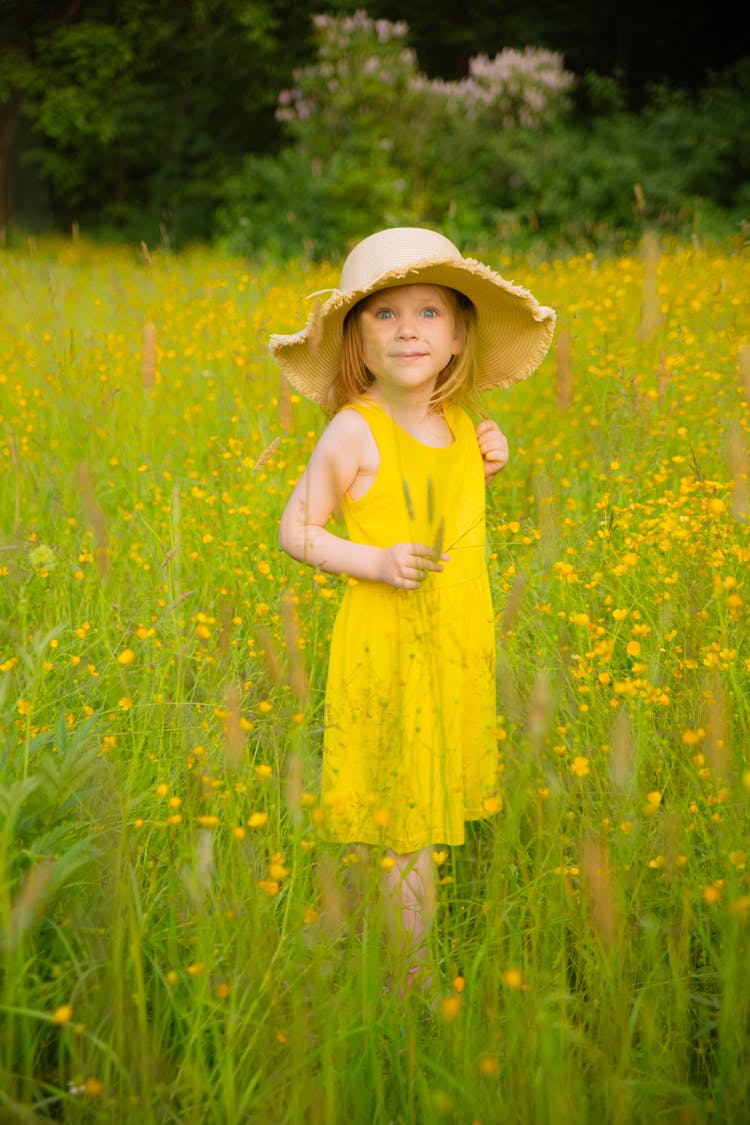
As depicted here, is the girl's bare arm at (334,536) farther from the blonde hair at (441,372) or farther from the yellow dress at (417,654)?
the blonde hair at (441,372)

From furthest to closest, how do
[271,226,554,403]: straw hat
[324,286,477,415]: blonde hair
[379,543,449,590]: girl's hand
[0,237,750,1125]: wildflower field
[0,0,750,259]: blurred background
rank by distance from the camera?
[0,0,750,259]: blurred background
[324,286,477,415]: blonde hair
[271,226,554,403]: straw hat
[379,543,449,590]: girl's hand
[0,237,750,1125]: wildflower field

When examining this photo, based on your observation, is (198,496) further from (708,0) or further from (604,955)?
(708,0)

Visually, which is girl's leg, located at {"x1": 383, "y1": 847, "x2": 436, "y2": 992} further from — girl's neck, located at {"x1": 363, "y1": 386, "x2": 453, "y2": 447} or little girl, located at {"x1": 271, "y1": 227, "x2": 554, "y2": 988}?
girl's neck, located at {"x1": 363, "y1": 386, "x2": 453, "y2": 447}

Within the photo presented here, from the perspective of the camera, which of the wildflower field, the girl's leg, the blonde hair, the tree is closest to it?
the wildflower field

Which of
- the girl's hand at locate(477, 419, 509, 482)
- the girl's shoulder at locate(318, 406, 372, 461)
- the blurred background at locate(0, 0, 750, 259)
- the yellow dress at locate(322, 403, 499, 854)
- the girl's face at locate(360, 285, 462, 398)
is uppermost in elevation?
the blurred background at locate(0, 0, 750, 259)

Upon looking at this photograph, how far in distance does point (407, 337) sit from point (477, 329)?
33cm

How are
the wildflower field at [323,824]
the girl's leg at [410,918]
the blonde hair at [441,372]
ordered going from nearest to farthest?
the wildflower field at [323,824] → the girl's leg at [410,918] → the blonde hair at [441,372]

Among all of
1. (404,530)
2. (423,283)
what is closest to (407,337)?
(423,283)

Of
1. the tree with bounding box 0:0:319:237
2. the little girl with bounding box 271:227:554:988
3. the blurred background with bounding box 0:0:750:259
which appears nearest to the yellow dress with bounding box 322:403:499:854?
the little girl with bounding box 271:227:554:988

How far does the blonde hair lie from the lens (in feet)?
7.02

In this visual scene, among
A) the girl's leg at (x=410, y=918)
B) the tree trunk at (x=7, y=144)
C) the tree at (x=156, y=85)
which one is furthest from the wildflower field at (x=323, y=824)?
the tree trunk at (x=7, y=144)

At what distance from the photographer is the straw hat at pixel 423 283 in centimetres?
200

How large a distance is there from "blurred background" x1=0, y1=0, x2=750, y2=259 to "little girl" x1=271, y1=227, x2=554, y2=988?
5277 mm

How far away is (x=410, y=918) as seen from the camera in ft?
6.48
